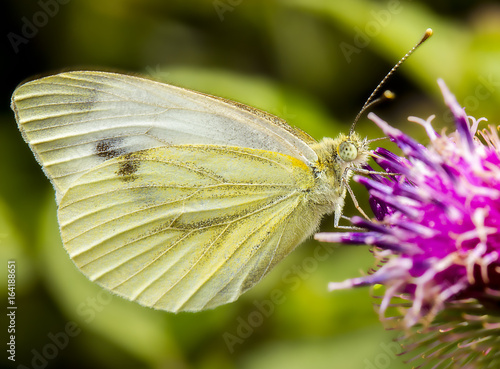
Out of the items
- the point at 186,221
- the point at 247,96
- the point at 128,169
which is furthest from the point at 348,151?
the point at 247,96

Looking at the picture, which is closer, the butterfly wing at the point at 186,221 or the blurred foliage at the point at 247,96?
the butterfly wing at the point at 186,221

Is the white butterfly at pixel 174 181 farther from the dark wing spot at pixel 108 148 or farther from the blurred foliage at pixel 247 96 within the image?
the blurred foliage at pixel 247 96

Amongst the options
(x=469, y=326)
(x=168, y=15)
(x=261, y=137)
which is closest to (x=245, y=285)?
(x=261, y=137)

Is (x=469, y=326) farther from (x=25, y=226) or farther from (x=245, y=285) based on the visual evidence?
(x=25, y=226)

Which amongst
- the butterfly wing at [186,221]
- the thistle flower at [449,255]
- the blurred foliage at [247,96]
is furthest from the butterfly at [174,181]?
the blurred foliage at [247,96]

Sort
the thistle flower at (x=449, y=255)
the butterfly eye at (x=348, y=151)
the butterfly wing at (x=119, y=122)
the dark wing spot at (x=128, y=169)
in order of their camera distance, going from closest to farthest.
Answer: the thistle flower at (x=449, y=255)
the butterfly eye at (x=348, y=151)
the butterfly wing at (x=119, y=122)
the dark wing spot at (x=128, y=169)

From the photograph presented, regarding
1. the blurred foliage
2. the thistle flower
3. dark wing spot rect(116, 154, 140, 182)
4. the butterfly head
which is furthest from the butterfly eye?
the blurred foliage

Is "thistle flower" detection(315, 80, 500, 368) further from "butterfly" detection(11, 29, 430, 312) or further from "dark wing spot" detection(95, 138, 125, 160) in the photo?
Answer: "dark wing spot" detection(95, 138, 125, 160)
